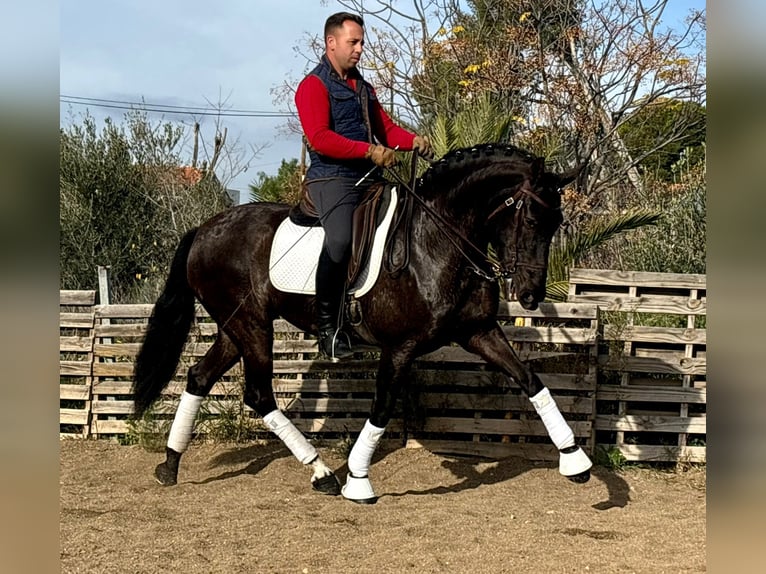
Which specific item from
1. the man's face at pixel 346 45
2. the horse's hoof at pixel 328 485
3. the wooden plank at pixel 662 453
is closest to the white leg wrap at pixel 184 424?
the horse's hoof at pixel 328 485

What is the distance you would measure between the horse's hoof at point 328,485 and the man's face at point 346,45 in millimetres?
3110

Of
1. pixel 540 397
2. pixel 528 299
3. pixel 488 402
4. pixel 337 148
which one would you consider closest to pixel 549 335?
pixel 488 402

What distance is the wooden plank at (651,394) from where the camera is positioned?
6762 mm

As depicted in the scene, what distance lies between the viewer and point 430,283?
509cm

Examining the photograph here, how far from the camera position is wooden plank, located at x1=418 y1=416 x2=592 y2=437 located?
6.98 m

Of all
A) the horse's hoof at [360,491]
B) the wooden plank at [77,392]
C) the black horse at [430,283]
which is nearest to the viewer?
the black horse at [430,283]

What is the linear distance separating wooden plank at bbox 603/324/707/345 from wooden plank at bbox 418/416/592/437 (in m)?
1.09

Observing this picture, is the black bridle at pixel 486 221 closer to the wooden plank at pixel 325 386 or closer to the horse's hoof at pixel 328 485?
the horse's hoof at pixel 328 485

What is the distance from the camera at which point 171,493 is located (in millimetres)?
5941

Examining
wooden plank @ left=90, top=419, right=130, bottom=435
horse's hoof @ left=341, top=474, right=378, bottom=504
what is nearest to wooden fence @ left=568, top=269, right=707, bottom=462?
horse's hoof @ left=341, top=474, right=378, bottom=504

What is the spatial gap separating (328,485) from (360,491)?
0.47 meters

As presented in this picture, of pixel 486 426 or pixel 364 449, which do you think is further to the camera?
pixel 486 426

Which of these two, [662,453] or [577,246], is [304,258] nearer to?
[662,453]
